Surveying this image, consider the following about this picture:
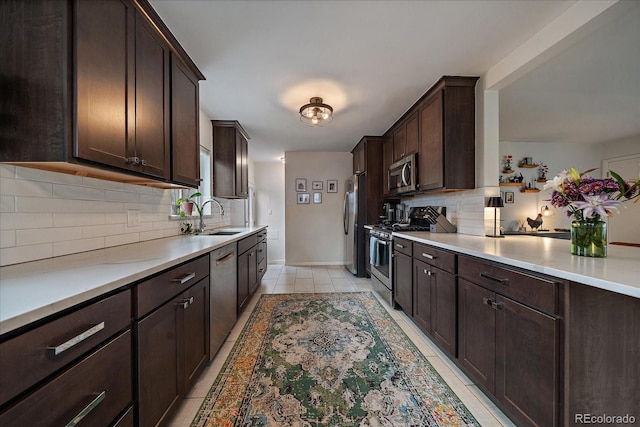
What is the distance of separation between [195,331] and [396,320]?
1942 mm

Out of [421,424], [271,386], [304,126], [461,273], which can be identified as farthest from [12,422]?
[304,126]

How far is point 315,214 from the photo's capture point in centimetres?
551

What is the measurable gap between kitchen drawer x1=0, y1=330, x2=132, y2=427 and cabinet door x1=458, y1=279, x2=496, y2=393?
1774 mm

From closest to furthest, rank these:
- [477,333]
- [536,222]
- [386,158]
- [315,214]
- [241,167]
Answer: [477,333]
[241,167]
[386,158]
[536,222]
[315,214]

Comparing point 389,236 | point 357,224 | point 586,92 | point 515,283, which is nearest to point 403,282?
point 389,236

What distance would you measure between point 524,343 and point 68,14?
8.27ft

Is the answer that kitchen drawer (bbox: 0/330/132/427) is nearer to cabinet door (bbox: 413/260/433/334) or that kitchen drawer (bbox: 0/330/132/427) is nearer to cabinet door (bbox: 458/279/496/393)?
cabinet door (bbox: 458/279/496/393)

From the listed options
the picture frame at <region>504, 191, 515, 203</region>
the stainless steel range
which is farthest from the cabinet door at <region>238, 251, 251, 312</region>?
the picture frame at <region>504, 191, 515, 203</region>

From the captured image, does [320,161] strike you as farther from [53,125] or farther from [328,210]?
[53,125]

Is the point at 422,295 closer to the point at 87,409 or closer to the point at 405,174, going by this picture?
the point at 405,174

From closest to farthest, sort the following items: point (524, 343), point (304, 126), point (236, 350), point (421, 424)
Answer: point (524, 343) → point (421, 424) → point (236, 350) → point (304, 126)

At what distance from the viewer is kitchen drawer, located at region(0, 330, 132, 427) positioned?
626 millimetres

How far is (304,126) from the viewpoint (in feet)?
12.4

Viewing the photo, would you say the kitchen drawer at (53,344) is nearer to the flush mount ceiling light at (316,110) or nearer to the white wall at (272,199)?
the flush mount ceiling light at (316,110)
